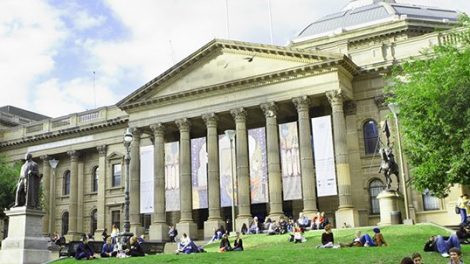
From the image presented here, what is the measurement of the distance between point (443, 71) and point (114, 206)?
115ft

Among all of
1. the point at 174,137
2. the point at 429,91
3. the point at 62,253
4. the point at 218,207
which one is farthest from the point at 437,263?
the point at 174,137

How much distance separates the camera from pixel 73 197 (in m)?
56.1

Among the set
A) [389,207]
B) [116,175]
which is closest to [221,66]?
[116,175]

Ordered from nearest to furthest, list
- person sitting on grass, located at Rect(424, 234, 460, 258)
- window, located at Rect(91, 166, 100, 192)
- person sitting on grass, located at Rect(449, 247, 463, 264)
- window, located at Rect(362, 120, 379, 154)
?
person sitting on grass, located at Rect(449, 247, 463, 264), person sitting on grass, located at Rect(424, 234, 460, 258), window, located at Rect(362, 120, 379, 154), window, located at Rect(91, 166, 100, 192)

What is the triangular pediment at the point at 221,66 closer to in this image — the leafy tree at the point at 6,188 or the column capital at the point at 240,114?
the column capital at the point at 240,114

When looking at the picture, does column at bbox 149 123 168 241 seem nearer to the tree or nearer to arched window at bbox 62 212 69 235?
arched window at bbox 62 212 69 235

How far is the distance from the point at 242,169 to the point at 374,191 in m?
9.86

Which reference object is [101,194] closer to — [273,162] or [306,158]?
[273,162]

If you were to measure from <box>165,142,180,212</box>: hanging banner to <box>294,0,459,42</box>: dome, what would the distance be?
19.8 metres

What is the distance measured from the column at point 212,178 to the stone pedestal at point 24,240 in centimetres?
1992

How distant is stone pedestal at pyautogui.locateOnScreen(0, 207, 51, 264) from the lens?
22.4 meters

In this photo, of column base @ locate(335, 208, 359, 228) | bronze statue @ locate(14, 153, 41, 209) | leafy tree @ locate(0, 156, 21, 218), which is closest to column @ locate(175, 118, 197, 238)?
column base @ locate(335, 208, 359, 228)

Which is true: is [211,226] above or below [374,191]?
below

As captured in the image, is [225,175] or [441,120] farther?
[225,175]
